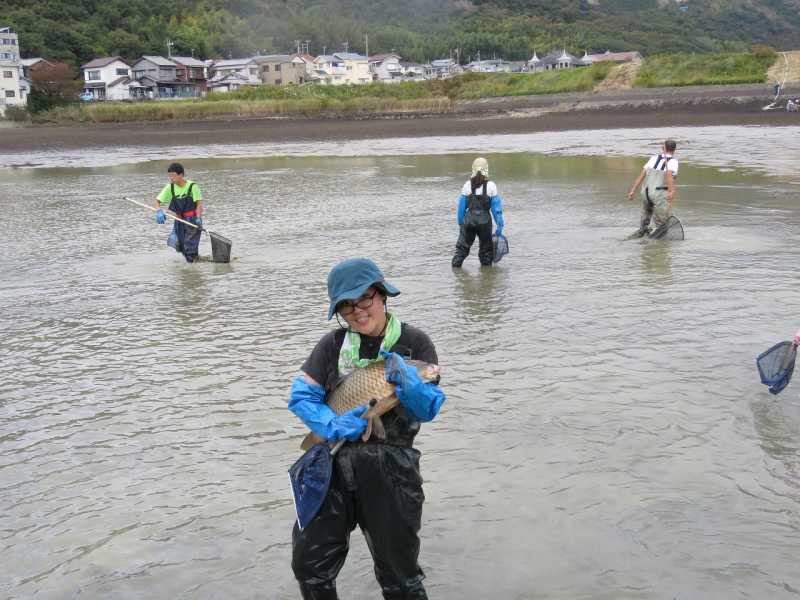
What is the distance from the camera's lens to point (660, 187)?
13.0m

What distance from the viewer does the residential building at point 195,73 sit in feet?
334

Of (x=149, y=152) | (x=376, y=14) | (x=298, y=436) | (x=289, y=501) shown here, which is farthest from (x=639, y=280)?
(x=376, y=14)

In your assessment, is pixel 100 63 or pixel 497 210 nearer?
pixel 497 210

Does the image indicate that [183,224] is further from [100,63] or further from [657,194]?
[100,63]

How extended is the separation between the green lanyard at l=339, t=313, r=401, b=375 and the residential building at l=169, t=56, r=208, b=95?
4096 inches

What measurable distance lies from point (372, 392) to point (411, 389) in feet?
0.71

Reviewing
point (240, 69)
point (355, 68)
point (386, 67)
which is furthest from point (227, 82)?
point (386, 67)

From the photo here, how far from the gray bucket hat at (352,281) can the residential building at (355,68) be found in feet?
413

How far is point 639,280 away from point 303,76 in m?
110

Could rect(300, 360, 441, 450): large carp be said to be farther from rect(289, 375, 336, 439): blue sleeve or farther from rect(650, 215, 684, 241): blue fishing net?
rect(650, 215, 684, 241): blue fishing net

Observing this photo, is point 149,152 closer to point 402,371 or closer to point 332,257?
Answer: point 332,257

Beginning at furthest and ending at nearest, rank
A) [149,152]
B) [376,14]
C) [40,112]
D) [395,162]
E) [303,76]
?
[376,14] < [303,76] < [40,112] < [149,152] < [395,162]

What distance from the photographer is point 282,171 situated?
90.8 ft

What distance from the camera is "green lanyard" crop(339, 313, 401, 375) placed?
3.47 metres
